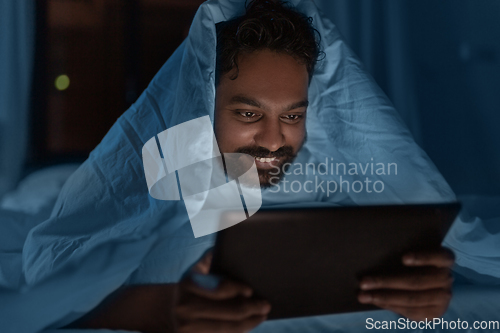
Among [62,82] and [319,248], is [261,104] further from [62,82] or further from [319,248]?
[62,82]

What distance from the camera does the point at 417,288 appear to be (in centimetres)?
45

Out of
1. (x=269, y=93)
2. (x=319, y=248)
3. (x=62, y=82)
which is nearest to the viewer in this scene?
(x=319, y=248)

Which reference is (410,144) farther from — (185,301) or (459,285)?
(185,301)

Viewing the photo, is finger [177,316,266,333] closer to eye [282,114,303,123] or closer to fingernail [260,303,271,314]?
fingernail [260,303,271,314]

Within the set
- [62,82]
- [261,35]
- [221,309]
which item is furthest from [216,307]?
[62,82]

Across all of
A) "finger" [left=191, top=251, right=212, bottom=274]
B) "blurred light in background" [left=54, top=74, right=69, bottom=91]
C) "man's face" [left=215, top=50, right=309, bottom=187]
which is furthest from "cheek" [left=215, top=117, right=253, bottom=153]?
"blurred light in background" [left=54, top=74, right=69, bottom=91]

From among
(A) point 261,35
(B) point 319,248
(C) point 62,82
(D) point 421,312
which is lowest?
(D) point 421,312

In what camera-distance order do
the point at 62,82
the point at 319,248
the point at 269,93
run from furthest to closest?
the point at 62,82 → the point at 269,93 → the point at 319,248

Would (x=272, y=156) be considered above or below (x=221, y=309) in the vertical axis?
above

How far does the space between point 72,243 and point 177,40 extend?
2.10 ft

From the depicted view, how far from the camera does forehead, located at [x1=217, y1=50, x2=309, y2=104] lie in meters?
0.66

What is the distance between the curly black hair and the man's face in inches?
0.6

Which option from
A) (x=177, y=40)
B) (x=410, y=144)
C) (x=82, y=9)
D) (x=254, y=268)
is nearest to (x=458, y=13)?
(x=410, y=144)

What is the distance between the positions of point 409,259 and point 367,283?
0.22 ft
